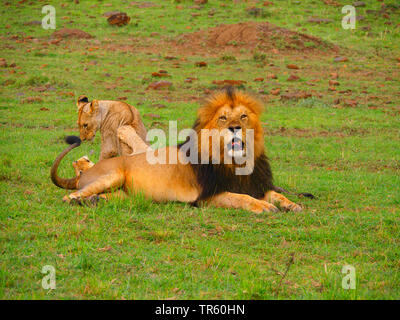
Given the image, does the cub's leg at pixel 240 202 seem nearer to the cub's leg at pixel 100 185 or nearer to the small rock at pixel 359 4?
the cub's leg at pixel 100 185

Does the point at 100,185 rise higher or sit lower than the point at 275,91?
higher

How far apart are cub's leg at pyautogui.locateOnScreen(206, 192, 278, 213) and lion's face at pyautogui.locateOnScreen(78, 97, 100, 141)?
2.74 meters

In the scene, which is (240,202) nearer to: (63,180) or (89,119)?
(63,180)

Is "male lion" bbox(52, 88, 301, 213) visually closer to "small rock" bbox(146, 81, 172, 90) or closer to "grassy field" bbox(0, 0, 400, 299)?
"grassy field" bbox(0, 0, 400, 299)

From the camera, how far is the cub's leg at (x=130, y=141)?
726cm

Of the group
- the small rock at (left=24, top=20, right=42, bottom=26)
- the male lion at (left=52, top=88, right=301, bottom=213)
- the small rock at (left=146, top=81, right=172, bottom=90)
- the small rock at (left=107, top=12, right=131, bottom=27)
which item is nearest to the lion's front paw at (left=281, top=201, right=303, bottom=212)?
the male lion at (left=52, top=88, right=301, bottom=213)

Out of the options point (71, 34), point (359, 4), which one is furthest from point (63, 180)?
point (359, 4)

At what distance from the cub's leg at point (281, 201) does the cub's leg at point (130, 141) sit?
205 centimetres

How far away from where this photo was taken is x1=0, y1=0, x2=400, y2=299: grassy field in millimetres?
3910

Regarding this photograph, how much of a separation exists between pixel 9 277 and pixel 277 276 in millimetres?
1894

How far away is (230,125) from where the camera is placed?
18.1 ft

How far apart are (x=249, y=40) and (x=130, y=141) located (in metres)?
15.1

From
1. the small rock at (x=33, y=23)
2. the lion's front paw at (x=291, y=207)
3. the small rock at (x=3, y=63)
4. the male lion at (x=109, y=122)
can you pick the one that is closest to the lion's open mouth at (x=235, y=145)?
the lion's front paw at (x=291, y=207)

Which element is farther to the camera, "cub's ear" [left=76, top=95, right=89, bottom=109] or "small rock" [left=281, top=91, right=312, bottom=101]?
"small rock" [left=281, top=91, right=312, bottom=101]
